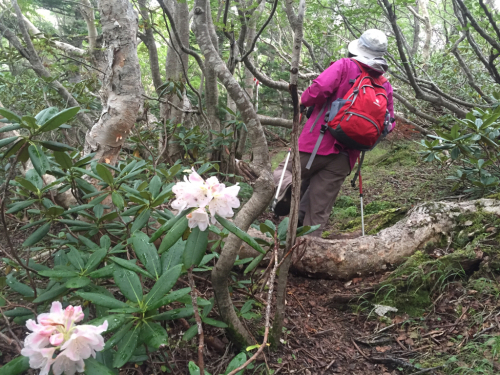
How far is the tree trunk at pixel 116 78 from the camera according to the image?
2.30m

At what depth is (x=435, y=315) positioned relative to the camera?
209cm

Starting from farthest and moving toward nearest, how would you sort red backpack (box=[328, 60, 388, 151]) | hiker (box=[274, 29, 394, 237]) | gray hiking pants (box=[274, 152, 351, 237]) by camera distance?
gray hiking pants (box=[274, 152, 351, 237]) → hiker (box=[274, 29, 394, 237]) → red backpack (box=[328, 60, 388, 151])

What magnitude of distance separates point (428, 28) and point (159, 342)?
1192 cm

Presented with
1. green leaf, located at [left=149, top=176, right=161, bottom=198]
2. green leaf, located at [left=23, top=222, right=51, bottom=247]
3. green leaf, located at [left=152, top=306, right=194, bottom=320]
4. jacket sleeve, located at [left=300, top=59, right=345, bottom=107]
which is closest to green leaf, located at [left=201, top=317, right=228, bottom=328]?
green leaf, located at [left=152, top=306, right=194, bottom=320]

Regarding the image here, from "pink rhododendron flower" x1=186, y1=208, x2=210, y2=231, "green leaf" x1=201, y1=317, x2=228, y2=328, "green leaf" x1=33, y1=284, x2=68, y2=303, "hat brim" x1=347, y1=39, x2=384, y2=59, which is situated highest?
"hat brim" x1=347, y1=39, x2=384, y2=59

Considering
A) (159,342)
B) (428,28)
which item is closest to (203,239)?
(159,342)

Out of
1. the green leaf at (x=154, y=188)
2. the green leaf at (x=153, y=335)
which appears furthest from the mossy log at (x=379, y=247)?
the green leaf at (x=153, y=335)

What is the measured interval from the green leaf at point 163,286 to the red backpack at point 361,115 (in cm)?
220

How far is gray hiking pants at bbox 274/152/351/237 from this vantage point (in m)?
3.23

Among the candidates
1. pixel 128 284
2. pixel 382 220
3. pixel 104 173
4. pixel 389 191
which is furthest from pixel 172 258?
pixel 389 191

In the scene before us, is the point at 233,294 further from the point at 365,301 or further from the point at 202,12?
the point at 202,12

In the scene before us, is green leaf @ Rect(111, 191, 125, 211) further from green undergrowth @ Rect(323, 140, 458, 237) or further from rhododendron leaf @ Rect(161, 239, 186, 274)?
green undergrowth @ Rect(323, 140, 458, 237)

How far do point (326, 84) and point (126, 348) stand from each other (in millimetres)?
2604

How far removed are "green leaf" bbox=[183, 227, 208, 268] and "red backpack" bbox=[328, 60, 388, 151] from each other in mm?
2101
